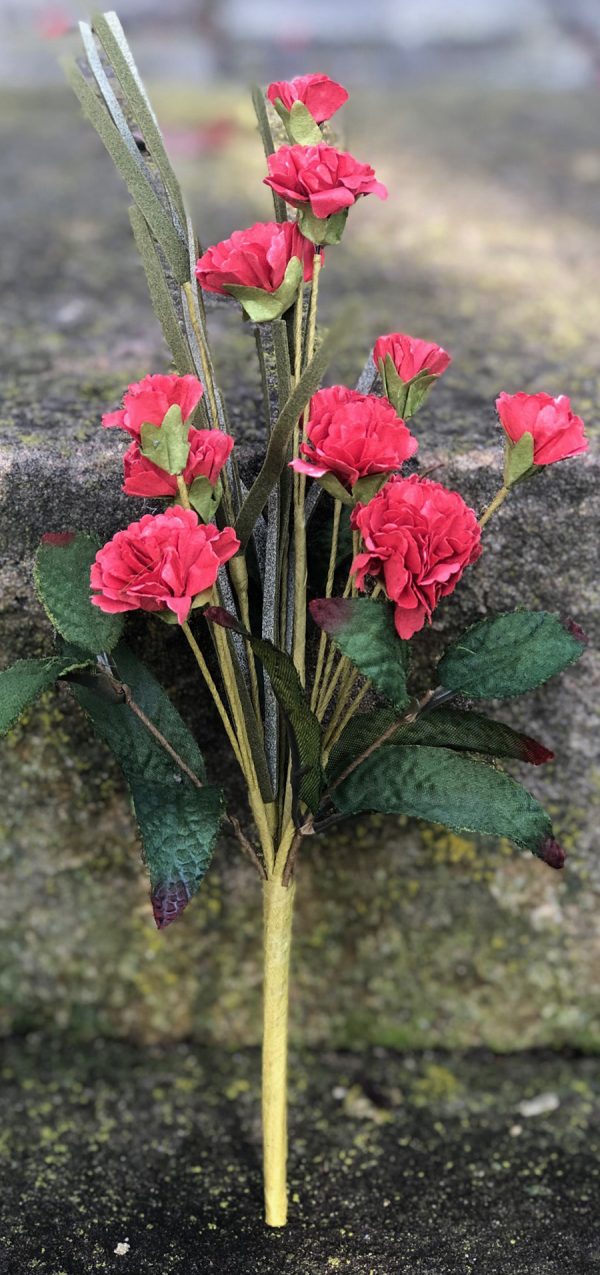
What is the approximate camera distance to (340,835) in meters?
1.21

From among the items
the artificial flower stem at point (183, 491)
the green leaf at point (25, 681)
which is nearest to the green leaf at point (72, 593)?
the green leaf at point (25, 681)

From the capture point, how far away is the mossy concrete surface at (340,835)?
3.62 feet

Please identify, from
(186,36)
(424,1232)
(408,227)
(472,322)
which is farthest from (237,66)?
(424,1232)

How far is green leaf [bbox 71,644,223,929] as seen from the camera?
861 millimetres

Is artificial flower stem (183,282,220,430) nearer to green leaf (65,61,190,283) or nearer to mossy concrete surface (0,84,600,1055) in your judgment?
Answer: green leaf (65,61,190,283)

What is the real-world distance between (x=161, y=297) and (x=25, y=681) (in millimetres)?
312

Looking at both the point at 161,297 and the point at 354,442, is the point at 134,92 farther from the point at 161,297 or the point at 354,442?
the point at 354,442

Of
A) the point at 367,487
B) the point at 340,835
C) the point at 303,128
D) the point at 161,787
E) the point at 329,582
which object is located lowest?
the point at 340,835

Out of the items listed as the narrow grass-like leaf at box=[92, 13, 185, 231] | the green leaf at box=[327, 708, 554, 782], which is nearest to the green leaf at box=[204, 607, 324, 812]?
the green leaf at box=[327, 708, 554, 782]

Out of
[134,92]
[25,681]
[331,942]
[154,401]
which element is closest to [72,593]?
[25,681]

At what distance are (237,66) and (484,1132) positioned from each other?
3491mm

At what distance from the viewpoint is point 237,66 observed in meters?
3.70

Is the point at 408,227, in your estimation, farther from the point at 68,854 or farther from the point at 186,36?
the point at 186,36

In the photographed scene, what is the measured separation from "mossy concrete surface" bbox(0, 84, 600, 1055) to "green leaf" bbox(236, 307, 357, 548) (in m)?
0.21
